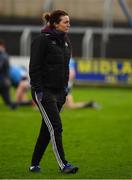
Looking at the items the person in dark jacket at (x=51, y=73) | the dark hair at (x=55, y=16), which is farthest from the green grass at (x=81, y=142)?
the dark hair at (x=55, y=16)

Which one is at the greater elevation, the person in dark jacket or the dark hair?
the dark hair

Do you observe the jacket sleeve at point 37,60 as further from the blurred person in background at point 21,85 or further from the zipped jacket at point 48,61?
the blurred person in background at point 21,85

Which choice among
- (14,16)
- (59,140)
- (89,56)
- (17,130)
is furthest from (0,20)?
(59,140)

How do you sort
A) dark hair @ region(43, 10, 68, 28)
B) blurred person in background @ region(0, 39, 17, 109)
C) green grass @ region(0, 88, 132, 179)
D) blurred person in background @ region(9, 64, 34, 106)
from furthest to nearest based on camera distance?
blurred person in background @ region(9, 64, 34, 106)
blurred person in background @ region(0, 39, 17, 109)
green grass @ region(0, 88, 132, 179)
dark hair @ region(43, 10, 68, 28)

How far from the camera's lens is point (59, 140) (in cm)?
950

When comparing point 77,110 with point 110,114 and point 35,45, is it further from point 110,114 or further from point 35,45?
point 35,45

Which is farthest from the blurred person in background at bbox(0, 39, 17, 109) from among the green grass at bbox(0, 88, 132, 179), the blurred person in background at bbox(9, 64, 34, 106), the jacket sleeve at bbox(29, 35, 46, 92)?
the jacket sleeve at bbox(29, 35, 46, 92)

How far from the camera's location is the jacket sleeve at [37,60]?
9.38 meters

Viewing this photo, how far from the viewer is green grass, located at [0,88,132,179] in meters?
9.87

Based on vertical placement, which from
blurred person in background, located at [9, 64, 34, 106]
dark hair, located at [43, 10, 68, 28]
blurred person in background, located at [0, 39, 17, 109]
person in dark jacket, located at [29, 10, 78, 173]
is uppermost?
dark hair, located at [43, 10, 68, 28]

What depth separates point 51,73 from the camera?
9.53 metres

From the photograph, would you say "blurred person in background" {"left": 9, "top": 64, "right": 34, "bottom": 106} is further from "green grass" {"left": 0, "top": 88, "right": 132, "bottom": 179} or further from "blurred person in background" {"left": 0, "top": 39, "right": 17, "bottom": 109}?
"blurred person in background" {"left": 0, "top": 39, "right": 17, "bottom": 109}

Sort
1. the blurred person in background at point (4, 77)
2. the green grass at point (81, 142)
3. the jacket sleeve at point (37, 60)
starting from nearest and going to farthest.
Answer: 1. the jacket sleeve at point (37, 60)
2. the green grass at point (81, 142)
3. the blurred person in background at point (4, 77)

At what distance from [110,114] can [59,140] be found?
30.6 feet
